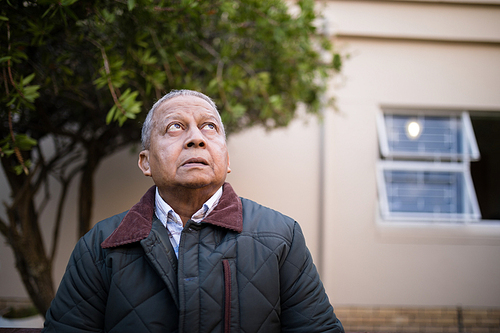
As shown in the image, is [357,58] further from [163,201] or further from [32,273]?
[32,273]

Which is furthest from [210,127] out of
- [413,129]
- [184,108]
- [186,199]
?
[413,129]

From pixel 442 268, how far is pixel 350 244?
123cm

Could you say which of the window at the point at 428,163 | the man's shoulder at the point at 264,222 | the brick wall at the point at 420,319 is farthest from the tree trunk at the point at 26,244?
the window at the point at 428,163

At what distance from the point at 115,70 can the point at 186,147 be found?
0.86 meters

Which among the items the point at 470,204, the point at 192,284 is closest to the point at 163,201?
the point at 192,284

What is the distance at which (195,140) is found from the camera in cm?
127

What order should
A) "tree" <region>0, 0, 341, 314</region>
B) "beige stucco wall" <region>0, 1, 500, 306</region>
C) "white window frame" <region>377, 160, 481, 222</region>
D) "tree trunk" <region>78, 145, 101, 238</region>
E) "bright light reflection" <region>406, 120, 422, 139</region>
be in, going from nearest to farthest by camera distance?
Result: 1. "tree" <region>0, 0, 341, 314</region>
2. "tree trunk" <region>78, 145, 101, 238</region>
3. "beige stucco wall" <region>0, 1, 500, 306</region>
4. "white window frame" <region>377, 160, 481, 222</region>
5. "bright light reflection" <region>406, 120, 422, 139</region>

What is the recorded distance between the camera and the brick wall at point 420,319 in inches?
166

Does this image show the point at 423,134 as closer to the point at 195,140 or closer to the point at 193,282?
the point at 195,140

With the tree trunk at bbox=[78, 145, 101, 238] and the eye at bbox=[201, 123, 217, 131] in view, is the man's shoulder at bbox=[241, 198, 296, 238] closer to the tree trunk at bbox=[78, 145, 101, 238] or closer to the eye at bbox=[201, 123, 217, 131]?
the eye at bbox=[201, 123, 217, 131]

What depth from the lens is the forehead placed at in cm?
132

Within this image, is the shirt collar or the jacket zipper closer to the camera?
the jacket zipper

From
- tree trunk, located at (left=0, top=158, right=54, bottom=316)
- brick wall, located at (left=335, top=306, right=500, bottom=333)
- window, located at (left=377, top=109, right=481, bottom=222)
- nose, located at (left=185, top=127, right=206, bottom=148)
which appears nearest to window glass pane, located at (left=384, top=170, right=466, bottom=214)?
window, located at (left=377, top=109, right=481, bottom=222)

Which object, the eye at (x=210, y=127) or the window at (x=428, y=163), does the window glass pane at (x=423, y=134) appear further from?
the eye at (x=210, y=127)
